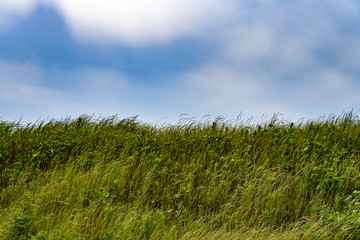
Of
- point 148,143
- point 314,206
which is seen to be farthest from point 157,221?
point 148,143

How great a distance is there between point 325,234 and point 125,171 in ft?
12.3

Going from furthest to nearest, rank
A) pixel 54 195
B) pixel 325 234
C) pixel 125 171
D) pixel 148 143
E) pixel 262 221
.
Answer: pixel 148 143, pixel 125 171, pixel 54 195, pixel 262 221, pixel 325 234

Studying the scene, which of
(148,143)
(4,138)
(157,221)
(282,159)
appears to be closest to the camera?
(157,221)

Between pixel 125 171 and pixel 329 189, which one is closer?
pixel 329 189

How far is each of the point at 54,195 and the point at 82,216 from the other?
114cm

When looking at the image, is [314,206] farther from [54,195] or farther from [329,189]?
[54,195]

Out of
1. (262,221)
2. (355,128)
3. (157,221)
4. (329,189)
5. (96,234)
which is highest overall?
(355,128)

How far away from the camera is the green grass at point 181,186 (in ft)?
16.5

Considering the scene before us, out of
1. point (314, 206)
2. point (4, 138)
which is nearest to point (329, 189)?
point (314, 206)

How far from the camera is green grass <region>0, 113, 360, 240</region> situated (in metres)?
5.03

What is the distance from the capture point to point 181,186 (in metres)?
6.03

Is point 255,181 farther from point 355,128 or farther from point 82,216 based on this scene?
point 355,128

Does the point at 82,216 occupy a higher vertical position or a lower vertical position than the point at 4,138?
lower

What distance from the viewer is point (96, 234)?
488 centimetres
